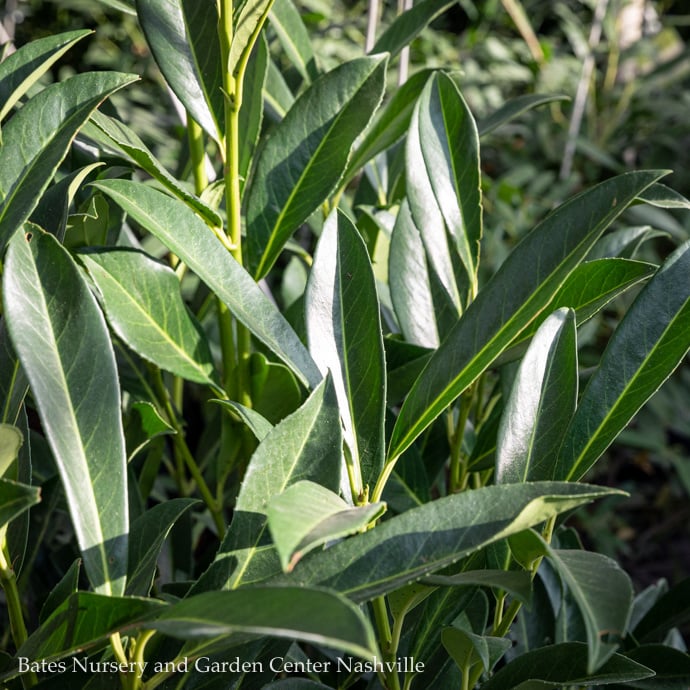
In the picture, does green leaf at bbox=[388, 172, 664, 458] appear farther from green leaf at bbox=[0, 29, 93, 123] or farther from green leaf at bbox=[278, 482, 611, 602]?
green leaf at bbox=[0, 29, 93, 123]

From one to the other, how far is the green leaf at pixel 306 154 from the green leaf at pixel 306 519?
0.22 meters

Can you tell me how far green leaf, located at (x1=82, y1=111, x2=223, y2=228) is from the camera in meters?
0.47

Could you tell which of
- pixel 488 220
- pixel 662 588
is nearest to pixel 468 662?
pixel 662 588

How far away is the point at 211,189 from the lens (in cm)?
56

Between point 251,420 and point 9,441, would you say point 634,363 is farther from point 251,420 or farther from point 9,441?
point 9,441

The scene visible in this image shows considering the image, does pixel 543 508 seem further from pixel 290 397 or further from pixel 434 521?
pixel 290 397

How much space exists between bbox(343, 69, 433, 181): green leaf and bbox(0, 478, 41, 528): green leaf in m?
0.36

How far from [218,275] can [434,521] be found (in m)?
0.19

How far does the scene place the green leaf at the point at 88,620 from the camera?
37cm

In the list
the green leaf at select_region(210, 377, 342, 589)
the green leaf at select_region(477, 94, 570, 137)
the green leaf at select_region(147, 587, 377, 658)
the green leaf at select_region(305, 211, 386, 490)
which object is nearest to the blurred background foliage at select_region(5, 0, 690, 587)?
the green leaf at select_region(477, 94, 570, 137)

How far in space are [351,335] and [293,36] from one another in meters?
0.35

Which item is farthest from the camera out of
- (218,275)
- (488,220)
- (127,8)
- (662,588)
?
(488,220)

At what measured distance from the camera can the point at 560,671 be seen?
19.4 inches

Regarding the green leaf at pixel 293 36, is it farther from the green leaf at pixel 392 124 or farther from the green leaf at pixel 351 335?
the green leaf at pixel 351 335
